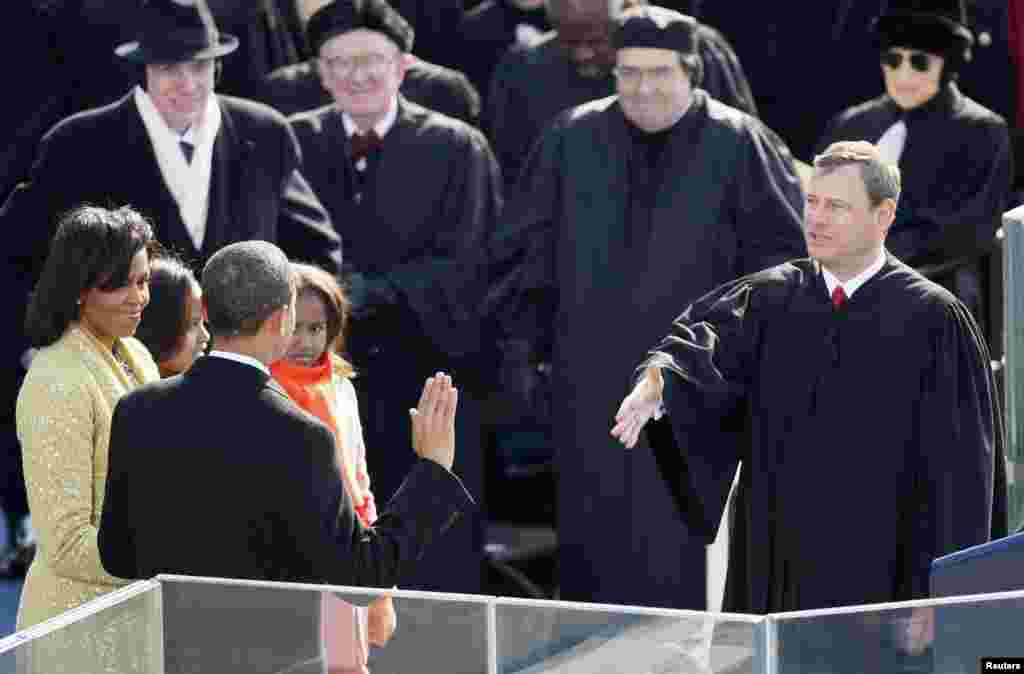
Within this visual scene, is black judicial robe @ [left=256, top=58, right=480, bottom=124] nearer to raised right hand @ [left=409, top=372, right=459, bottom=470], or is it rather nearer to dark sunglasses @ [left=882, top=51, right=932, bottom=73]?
dark sunglasses @ [left=882, top=51, right=932, bottom=73]

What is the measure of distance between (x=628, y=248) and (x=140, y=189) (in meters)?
1.52

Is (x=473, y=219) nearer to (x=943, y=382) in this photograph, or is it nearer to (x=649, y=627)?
(x=943, y=382)

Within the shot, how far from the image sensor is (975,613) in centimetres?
380

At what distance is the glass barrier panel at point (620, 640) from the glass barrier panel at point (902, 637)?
0.07 metres

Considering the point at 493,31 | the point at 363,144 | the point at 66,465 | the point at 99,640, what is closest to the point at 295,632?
the point at 99,640

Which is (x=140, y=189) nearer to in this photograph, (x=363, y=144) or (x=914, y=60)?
(x=363, y=144)

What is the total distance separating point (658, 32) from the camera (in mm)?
7453

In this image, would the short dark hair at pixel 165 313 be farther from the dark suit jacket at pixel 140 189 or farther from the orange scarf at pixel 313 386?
the dark suit jacket at pixel 140 189

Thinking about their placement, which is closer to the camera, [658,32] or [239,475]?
[239,475]

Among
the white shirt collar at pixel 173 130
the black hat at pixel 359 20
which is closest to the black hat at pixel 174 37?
the white shirt collar at pixel 173 130

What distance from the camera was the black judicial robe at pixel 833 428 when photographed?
5.79 metres

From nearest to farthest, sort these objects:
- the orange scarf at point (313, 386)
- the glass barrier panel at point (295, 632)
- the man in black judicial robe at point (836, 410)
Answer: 1. the glass barrier panel at point (295, 632)
2. the orange scarf at point (313, 386)
3. the man in black judicial robe at point (836, 410)

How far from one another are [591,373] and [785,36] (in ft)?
7.49

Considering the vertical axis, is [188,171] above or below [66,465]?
above
